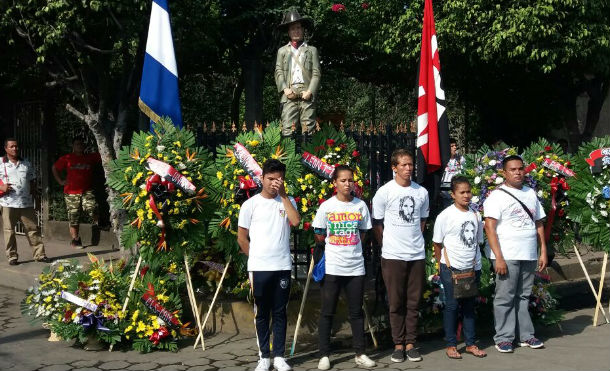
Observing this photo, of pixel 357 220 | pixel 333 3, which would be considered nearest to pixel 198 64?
pixel 333 3

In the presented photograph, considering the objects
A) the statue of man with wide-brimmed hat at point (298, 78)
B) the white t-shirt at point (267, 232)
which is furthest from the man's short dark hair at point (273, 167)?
the statue of man with wide-brimmed hat at point (298, 78)

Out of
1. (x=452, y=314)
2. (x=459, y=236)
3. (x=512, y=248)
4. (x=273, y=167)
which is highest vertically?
(x=273, y=167)

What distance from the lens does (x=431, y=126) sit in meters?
7.91

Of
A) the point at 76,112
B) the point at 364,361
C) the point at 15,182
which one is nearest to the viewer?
the point at 364,361

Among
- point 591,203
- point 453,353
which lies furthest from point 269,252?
point 591,203

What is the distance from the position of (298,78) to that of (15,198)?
522 cm

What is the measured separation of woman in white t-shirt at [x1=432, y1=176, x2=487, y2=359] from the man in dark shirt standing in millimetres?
8182

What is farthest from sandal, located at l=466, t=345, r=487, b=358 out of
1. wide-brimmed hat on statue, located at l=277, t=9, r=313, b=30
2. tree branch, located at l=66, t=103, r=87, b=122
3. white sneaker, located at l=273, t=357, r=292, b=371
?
tree branch, located at l=66, t=103, r=87, b=122

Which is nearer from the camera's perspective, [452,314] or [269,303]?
[269,303]

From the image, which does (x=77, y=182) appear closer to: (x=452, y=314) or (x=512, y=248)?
(x=452, y=314)

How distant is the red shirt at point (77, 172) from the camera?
13.0m

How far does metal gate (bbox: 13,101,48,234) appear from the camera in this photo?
49.5 feet

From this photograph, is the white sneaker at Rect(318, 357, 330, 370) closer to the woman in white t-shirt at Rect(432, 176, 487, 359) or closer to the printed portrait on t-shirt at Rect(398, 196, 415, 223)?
the woman in white t-shirt at Rect(432, 176, 487, 359)

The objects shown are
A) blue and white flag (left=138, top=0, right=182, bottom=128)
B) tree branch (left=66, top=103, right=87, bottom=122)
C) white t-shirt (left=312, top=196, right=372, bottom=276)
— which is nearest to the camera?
white t-shirt (left=312, top=196, right=372, bottom=276)
